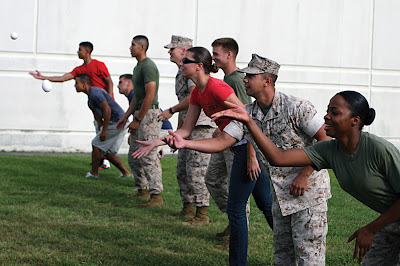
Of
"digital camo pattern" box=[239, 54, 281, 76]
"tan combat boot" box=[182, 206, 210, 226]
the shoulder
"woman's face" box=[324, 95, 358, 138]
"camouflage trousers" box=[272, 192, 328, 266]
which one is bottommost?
"tan combat boot" box=[182, 206, 210, 226]

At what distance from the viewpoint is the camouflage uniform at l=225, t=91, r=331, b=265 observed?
4.33m

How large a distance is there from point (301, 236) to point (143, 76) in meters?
4.64

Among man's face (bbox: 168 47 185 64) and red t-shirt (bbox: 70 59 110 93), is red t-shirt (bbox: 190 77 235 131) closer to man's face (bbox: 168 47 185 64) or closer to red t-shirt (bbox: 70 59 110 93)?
man's face (bbox: 168 47 185 64)

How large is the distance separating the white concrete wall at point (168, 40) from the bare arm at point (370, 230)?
11.4 meters

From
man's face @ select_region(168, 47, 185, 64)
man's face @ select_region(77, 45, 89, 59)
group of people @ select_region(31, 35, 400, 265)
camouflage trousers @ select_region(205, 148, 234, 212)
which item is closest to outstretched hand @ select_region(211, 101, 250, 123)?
group of people @ select_region(31, 35, 400, 265)

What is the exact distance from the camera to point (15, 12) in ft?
45.8

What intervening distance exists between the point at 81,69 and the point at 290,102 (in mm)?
7503

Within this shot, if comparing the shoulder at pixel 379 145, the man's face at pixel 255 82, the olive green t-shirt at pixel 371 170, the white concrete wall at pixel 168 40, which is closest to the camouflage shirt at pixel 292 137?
the man's face at pixel 255 82

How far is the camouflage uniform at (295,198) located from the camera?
171 inches

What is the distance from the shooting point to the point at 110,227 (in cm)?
699

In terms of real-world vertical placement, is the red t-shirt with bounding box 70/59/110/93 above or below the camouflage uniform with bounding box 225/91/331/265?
above

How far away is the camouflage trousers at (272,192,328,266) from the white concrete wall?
1036cm

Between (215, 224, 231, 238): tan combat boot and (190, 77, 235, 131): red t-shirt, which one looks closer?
(190, 77, 235, 131): red t-shirt

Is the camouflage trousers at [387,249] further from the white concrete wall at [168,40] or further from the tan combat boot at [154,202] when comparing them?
the white concrete wall at [168,40]
